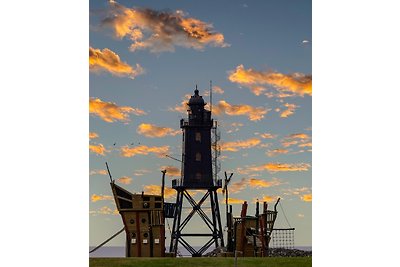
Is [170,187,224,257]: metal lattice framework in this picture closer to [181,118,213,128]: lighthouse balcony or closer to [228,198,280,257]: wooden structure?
[228,198,280,257]: wooden structure

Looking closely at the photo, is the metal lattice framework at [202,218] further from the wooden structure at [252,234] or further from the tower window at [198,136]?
the tower window at [198,136]

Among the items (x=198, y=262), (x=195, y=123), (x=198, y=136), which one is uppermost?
(x=195, y=123)

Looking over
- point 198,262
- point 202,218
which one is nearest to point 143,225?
point 202,218

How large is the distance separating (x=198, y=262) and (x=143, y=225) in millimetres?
1944

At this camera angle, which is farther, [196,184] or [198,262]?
[196,184]

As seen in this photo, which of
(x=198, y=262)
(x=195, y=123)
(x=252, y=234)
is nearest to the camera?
(x=198, y=262)

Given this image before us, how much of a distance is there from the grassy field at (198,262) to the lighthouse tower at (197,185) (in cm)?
137

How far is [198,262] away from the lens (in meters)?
12.7

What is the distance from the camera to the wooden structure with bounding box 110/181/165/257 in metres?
13.7

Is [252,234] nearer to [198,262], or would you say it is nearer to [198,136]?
[198,262]
